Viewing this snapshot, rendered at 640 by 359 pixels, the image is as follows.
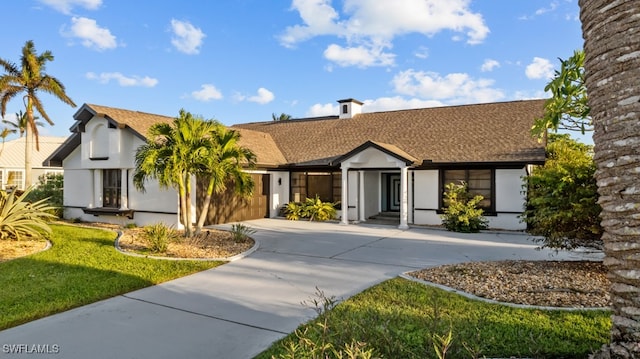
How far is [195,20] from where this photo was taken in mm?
13984

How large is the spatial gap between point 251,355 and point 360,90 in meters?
22.4

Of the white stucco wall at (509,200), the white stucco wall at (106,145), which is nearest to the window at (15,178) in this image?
the white stucco wall at (106,145)

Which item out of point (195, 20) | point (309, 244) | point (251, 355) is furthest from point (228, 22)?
point (251, 355)

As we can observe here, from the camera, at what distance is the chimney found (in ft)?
74.6

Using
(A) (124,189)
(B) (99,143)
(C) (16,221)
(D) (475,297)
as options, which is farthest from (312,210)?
(D) (475,297)

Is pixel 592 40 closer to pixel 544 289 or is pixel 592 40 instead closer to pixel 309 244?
pixel 544 289

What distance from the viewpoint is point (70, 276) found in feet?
25.3

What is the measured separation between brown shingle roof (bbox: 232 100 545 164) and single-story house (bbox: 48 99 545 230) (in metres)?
0.05

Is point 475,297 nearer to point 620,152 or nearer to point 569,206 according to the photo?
point 569,206

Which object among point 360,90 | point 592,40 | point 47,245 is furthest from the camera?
point 360,90

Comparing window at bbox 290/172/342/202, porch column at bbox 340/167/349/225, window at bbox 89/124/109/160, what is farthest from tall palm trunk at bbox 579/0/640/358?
window at bbox 89/124/109/160

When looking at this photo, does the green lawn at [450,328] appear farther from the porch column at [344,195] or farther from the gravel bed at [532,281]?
the porch column at [344,195]

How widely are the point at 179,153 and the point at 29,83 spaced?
21.2 m

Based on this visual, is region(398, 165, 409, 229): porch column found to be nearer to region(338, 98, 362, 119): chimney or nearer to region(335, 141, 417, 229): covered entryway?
region(335, 141, 417, 229): covered entryway
